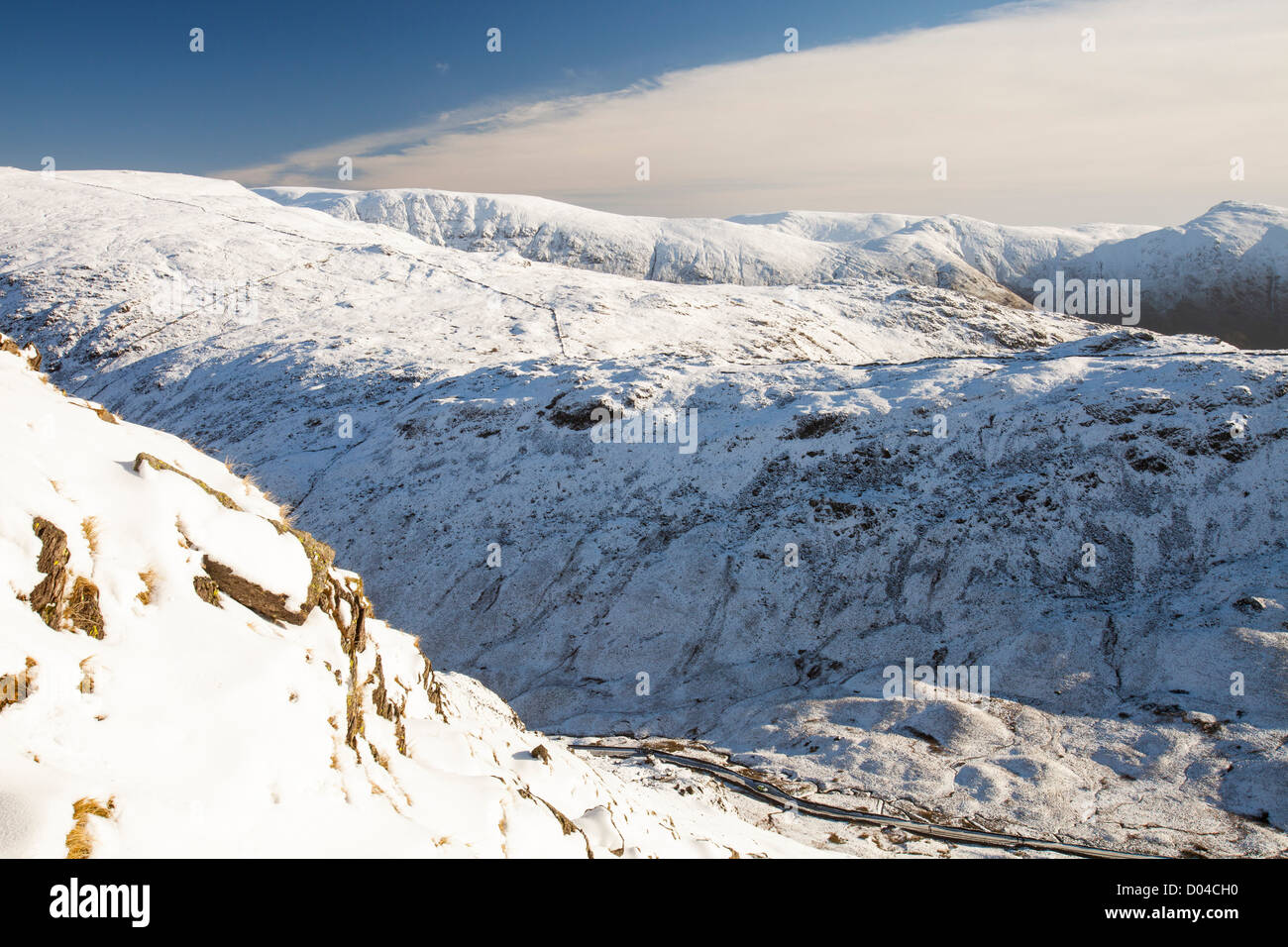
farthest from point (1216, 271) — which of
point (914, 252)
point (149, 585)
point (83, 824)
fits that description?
point (83, 824)

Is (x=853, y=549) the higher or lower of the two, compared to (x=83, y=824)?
lower

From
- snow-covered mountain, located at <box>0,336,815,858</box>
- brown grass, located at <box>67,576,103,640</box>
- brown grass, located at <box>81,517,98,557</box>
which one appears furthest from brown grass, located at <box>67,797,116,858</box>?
brown grass, located at <box>81,517,98,557</box>

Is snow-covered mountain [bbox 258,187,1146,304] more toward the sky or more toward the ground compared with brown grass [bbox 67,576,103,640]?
more toward the sky

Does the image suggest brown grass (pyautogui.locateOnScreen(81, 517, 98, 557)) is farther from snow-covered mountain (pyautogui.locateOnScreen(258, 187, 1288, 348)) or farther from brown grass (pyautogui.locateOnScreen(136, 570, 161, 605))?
snow-covered mountain (pyautogui.locateOnScreen(258, 187, 1288, 348))

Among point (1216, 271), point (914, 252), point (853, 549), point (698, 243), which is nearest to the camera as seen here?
point (853, 549)

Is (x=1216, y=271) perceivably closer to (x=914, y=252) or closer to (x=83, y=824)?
(x=914, y=252)

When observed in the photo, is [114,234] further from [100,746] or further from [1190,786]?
[1190,786]
